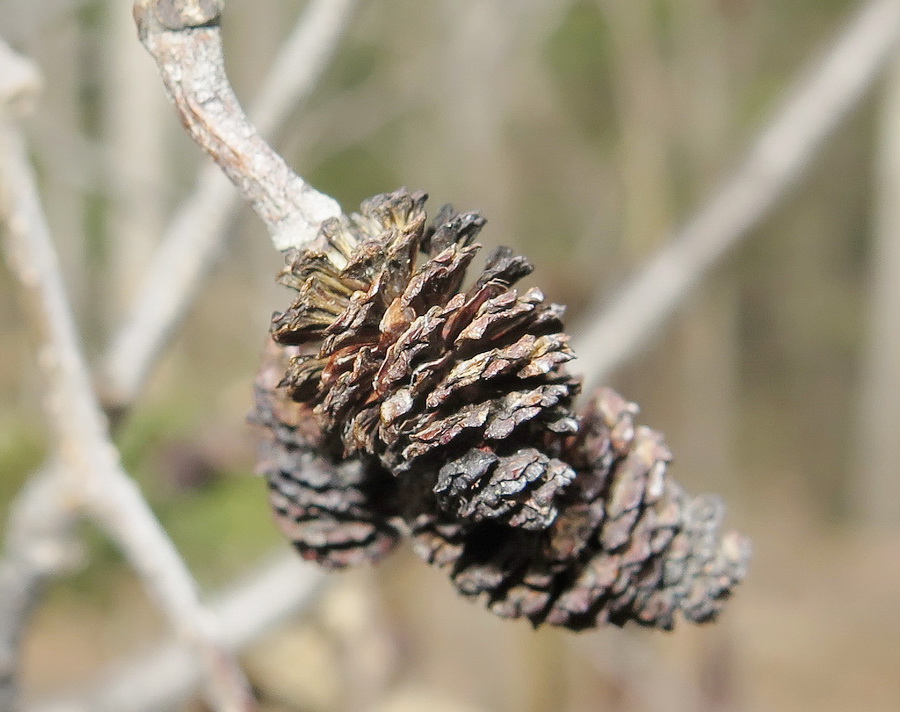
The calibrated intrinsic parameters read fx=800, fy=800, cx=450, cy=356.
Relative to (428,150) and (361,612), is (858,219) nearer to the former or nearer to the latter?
(428,150)

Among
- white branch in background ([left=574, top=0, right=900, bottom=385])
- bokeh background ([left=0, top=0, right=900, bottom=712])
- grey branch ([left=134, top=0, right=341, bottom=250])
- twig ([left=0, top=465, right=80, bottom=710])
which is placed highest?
bokeh background ([left=0, top=0, right=900, bottom=712])

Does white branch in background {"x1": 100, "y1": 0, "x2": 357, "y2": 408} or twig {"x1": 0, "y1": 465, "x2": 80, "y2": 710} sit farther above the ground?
white branch in background {"x1": 100, "y1": 0, "x2": 357, "y2": 408}

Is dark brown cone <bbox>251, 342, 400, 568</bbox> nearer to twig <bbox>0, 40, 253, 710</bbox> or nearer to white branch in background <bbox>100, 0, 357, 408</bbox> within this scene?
twig <bbox>0, 40, 253, 710</bbox>

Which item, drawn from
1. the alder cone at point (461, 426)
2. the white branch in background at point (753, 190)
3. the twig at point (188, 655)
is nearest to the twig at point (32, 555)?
the twig at point (188, 655)

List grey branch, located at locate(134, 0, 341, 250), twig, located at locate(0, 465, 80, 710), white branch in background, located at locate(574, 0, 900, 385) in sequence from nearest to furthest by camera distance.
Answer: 1. grey branch, located at locate(134, 0, 341, 250)
2. twig, located at locate(0, 465, 80, 710)
3. white branch in background, located at locate(574, 0, 900, 385)

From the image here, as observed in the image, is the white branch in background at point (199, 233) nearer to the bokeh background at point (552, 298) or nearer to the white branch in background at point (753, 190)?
the bokeh background at point (552, 298)

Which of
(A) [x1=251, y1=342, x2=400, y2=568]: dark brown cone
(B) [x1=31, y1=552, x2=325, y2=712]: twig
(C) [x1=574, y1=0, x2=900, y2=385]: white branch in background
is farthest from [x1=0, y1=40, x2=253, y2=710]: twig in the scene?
(C) [x1=574, y1=0, x2=900, y2=385]: white branch in background
